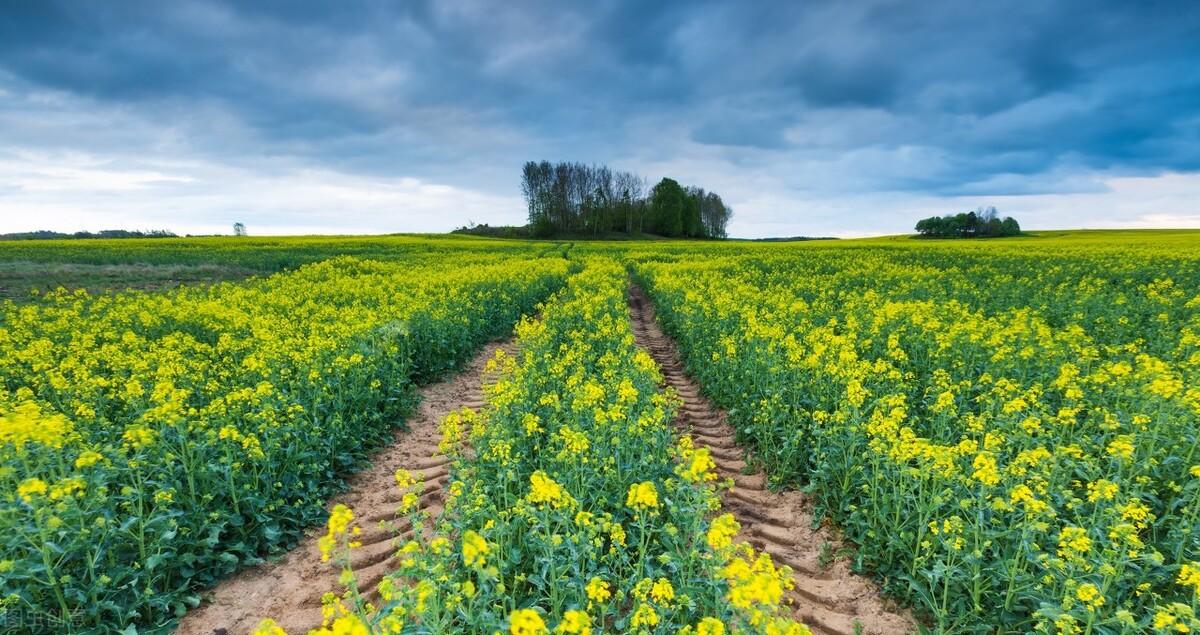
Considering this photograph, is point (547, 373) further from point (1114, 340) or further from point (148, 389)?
point (1114, 340)

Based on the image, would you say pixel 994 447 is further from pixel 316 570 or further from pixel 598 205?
pixel 598 205

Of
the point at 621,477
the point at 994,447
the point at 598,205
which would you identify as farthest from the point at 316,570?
the point at 598,205

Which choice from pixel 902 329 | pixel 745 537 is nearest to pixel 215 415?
pixel 745 537

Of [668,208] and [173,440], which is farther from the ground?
[668,208]

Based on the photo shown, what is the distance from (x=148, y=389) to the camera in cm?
745

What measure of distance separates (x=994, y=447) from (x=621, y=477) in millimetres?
3539

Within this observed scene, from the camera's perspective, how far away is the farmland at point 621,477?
3.93 metres

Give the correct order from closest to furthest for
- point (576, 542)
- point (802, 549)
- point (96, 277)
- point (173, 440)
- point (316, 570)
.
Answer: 1. point (576, 542)
2. point (316, 570)
3. point (802, 549)
4. point (173, 440)
5. point (96, 277)

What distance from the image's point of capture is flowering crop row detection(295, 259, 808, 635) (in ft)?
10.5

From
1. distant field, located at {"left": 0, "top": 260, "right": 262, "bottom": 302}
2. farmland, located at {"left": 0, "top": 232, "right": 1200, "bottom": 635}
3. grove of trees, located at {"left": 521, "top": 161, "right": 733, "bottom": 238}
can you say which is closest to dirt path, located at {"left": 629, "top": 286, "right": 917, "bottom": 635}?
farmland, located at {"left": 0, "top": 232, "right": 1200, "bottom": 635}

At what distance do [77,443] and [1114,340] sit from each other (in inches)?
632

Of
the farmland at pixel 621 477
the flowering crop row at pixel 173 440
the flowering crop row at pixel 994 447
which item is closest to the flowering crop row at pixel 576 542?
the farmland at pixel 621 477

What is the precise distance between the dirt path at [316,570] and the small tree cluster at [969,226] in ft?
324

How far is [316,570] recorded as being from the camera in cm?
536
